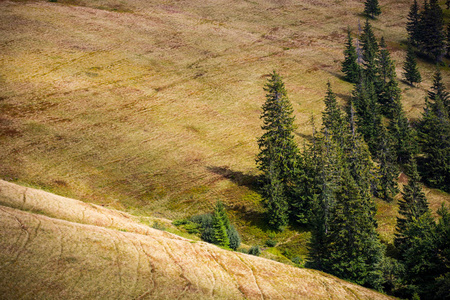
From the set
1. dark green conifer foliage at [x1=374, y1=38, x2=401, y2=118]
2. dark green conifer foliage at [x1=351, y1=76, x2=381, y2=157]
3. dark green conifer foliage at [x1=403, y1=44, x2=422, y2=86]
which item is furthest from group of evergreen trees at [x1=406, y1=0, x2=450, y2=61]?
dark green conifer foliage at [x1=351, y1=76, x2=381, y2=157]

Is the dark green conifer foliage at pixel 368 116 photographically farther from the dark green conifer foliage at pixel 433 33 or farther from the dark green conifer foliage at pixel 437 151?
the dark green conifer foliage at pixel 433 33

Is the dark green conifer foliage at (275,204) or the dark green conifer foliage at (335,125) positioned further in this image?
the dark green conifer foliage at (335,125)

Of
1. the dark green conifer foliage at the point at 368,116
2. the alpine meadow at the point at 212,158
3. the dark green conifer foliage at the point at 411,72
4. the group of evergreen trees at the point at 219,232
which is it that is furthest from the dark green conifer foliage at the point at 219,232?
the dark green conifer foliage at the point at 411,72

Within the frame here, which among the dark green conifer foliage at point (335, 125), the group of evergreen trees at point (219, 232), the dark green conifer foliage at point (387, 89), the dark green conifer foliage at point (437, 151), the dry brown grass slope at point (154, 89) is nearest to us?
the group of evergreen trees at point (219, 232)

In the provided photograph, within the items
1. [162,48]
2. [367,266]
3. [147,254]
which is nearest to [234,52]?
[162,48]

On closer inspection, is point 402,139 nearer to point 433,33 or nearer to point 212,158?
point 212,158

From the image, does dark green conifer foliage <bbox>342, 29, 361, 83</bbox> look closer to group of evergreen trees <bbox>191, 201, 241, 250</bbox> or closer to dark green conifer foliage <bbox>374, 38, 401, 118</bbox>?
dark green conifer foliage <bbox>374, 38, 401, 118</bbox>

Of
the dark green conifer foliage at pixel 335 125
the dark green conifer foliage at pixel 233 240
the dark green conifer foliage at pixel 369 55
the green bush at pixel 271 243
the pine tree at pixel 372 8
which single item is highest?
the pine tree at pixel 372 8
